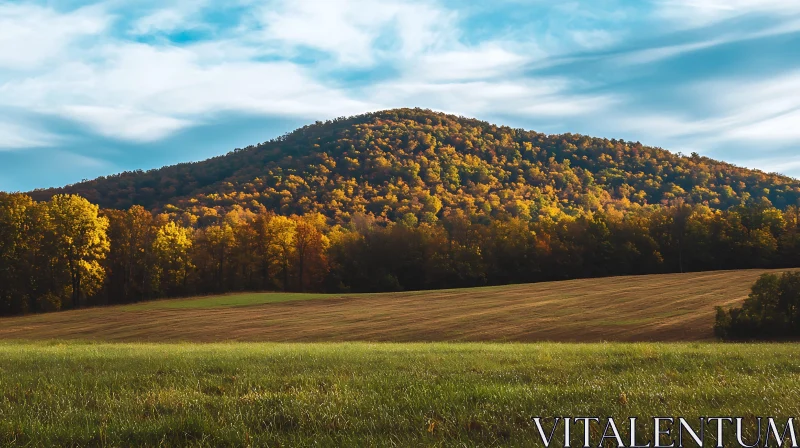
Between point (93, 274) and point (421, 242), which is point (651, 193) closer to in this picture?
point (421, 242)

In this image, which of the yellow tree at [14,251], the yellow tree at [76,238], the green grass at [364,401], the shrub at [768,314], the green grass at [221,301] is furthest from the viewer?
the green grass at [221,301]

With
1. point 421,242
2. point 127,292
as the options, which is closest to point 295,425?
point 127,292

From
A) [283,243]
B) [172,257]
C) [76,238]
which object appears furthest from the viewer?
[283,243]

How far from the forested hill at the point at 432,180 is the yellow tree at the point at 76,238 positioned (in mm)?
43721

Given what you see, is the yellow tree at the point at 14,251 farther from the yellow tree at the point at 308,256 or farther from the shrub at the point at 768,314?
the shrub at the point at 768,314

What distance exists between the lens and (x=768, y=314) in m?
33.0

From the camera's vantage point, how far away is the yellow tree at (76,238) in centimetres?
6109

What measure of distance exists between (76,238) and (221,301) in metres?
17.4

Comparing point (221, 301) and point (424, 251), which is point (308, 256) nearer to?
point (424, 251)

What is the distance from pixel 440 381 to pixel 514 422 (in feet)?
9.61

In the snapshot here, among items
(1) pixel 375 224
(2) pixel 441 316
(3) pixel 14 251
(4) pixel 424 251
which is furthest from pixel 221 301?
(1) pixel 375 224

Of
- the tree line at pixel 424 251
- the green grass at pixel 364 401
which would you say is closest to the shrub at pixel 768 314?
the green grass at pixel 364 401

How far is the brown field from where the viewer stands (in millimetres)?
40531

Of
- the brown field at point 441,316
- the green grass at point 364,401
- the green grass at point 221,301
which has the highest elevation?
the green grass at point 364,401
